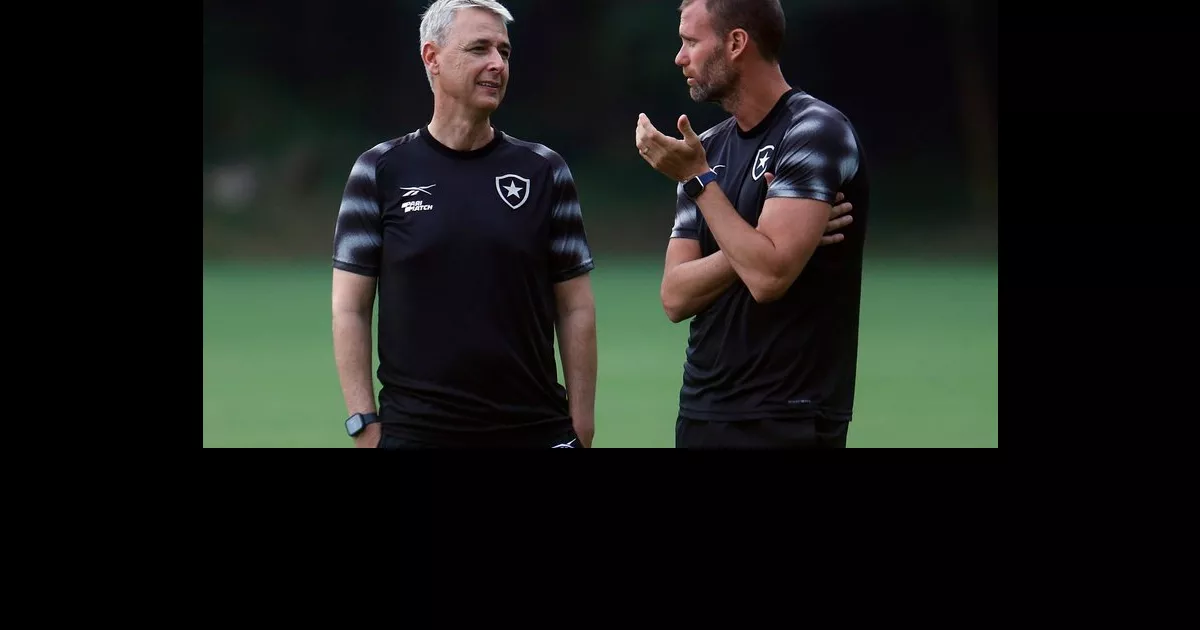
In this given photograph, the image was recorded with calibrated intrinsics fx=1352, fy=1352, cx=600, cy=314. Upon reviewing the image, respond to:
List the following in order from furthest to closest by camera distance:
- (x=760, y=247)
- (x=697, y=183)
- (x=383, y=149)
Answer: (x=383, y=149)
(x=697, y=183)
(x=760, y=247)

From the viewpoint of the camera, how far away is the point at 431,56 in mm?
3850

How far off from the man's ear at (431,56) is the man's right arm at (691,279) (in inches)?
33.1

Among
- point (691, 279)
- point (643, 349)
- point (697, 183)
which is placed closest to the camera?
point (697, 183)

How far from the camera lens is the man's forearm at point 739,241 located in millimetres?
3549

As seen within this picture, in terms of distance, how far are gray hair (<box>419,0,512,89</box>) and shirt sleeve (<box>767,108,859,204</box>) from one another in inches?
35.2

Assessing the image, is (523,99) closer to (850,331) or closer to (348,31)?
(348,31)

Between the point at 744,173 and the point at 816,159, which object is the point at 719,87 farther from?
the point at 816,159

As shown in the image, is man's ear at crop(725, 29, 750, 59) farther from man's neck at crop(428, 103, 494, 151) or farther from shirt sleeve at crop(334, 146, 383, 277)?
shirt sleeve at crop(334, 146, 383, 277)

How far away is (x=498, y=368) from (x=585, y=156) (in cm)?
→ 1230

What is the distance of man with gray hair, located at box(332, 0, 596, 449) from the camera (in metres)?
3.74

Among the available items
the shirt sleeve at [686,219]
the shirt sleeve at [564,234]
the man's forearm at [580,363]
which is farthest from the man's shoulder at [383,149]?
the shirt sleeve at [686,219]

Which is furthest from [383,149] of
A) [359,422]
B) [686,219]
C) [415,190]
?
[686,219]

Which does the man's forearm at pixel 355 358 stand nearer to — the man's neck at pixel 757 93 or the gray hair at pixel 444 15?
the gray hair at pixel 444 15

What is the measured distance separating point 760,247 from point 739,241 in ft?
0.20
